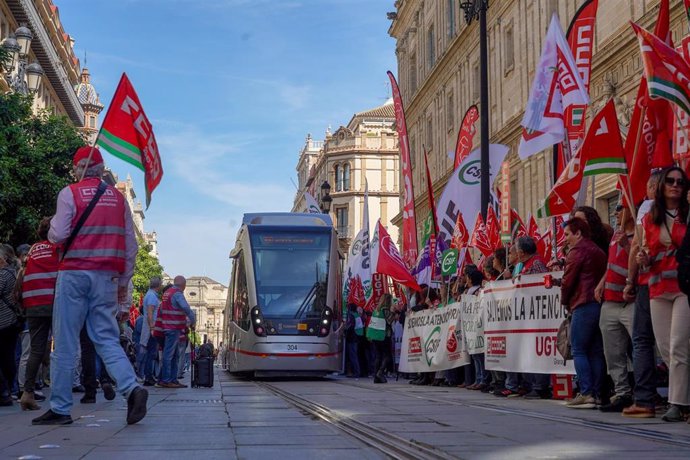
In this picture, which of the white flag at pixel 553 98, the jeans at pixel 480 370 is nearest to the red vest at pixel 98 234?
the white flag at pixel 553 98

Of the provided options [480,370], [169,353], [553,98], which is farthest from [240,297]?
[553,98]

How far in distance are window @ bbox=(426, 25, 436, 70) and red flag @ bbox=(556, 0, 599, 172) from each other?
31.2 metres

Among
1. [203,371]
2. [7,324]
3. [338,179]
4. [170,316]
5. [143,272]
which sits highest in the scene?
[338,179]

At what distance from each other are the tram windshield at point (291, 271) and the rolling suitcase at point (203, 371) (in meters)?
4.29

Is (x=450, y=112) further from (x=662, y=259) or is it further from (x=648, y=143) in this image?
(x=662, y=259)

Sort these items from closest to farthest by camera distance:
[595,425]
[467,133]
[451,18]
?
[595,425] → [467,133] → [451,18]

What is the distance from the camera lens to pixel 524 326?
38.1ft

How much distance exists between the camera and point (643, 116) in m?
8.98

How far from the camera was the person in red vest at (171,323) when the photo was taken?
615 inches

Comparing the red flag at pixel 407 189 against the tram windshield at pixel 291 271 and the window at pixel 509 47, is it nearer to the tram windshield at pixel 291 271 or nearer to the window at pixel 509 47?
the tram windshield at pixel 291 271

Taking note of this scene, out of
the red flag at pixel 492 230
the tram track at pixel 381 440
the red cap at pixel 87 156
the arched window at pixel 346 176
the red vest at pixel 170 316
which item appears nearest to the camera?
the tram track at pixel 381 440

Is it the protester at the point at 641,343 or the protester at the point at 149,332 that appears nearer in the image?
the protester at the point at 641,343

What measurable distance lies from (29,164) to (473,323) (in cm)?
2033

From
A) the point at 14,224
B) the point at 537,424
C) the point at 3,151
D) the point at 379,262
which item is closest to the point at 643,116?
the point at 537,424
